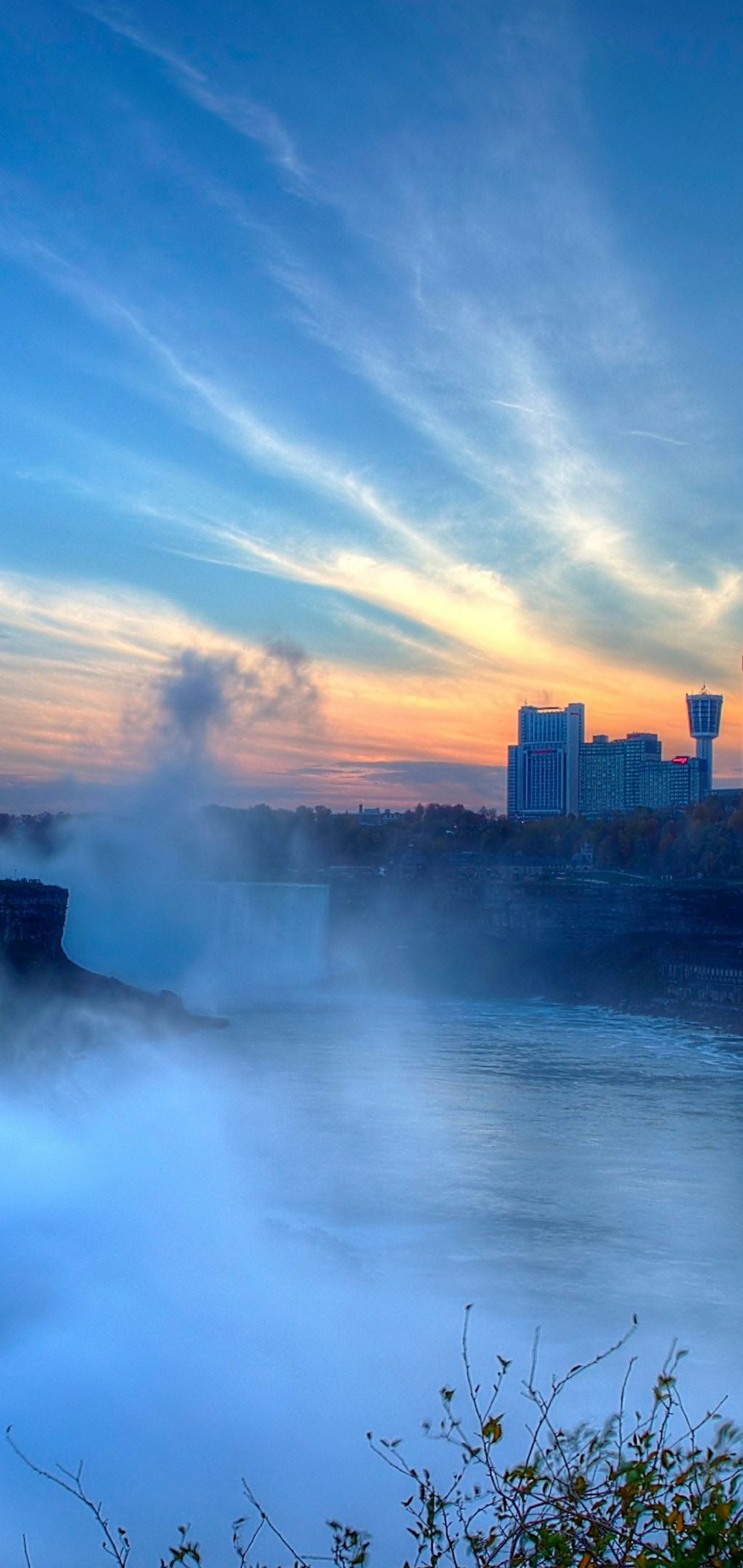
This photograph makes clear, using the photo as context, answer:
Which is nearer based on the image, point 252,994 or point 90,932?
point 252,994

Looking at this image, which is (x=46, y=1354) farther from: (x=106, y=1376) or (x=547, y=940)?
(x=547, y=940)

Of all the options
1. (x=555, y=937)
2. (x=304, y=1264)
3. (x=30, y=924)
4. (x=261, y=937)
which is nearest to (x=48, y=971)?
(x=30, y=924)

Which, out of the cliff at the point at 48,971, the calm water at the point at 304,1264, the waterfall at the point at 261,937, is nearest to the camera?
the calm water at the point at 304,1264

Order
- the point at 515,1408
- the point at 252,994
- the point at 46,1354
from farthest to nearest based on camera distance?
1. the point at 252,994
2. the point at 46,1354
3. the point at 515,1408

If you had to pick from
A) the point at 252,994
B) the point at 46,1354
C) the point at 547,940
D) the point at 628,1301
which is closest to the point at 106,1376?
the point at 46,1354

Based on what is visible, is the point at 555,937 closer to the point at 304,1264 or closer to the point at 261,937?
the point at 261,937

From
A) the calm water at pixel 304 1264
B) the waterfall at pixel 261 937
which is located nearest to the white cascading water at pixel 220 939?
the waterfall at pixel 261 937

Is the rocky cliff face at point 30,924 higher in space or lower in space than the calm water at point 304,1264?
higher

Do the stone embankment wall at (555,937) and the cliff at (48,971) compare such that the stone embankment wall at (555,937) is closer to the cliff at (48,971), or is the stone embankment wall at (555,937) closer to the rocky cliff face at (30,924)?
the cliff at (48,971)

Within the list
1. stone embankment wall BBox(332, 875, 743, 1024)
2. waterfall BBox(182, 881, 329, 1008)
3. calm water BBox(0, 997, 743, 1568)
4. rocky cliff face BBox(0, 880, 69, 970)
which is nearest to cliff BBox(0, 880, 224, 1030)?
rocky cliff face BBox(0, 880, 69, 970)
